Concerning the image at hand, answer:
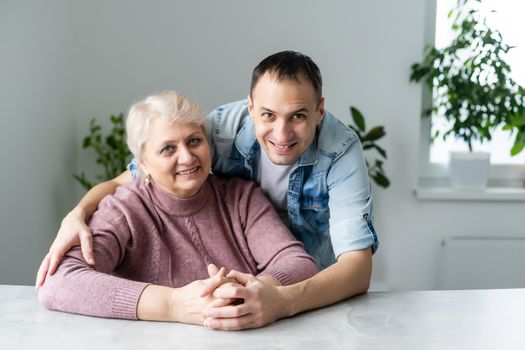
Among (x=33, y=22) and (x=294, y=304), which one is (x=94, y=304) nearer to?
(x=294, y=304)

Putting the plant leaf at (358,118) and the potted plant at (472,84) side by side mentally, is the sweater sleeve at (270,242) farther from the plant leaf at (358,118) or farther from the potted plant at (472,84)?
the potted plant at (472,84)

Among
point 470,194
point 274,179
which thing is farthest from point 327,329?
point 470,194

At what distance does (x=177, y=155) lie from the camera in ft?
5.86

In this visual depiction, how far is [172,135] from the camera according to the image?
179cm

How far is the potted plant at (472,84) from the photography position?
12.3ft

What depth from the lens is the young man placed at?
1508 mm

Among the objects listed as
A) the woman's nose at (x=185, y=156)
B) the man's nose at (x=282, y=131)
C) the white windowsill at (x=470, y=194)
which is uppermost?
the man's nose at (x=282, y=131)

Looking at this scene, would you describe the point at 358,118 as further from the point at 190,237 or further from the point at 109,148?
the point at 190,237

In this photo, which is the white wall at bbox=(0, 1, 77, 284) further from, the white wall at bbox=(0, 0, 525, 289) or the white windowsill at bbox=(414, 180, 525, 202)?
the white windowsill at bbox=(414, 180, 525, 202)

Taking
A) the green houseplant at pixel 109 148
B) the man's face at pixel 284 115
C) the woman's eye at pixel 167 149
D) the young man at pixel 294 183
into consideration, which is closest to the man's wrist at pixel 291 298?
the young man at pixel 294 183

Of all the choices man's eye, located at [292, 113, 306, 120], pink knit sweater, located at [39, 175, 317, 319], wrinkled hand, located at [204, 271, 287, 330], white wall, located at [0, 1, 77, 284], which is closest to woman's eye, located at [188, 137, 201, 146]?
pink knit sweater, located at [39, 175, 317, 319]

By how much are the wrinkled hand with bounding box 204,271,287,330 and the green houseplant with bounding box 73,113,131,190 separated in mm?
2291

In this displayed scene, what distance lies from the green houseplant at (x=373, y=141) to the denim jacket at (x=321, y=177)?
1.58 metres

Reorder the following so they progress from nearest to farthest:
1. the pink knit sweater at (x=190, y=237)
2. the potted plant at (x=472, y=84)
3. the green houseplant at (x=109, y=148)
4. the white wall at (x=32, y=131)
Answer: the pink knit sweater at (x=190, y=237), the white wall at (x=32, y=131), the green houseplant at (x=109, y=148), the potted plant at (x=472, y=84)
